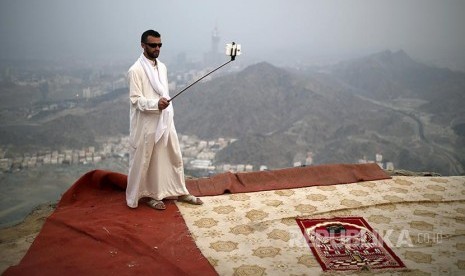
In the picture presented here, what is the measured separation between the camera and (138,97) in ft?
9.73

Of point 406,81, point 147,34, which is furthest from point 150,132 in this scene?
point 406,81

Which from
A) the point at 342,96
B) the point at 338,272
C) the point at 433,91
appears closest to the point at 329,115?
the point at 342,96

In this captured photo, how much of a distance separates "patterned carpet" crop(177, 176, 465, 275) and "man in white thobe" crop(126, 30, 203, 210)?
0.32 metres

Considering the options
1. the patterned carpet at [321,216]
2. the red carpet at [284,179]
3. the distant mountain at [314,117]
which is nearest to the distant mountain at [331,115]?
the distant mountain at [314,117]

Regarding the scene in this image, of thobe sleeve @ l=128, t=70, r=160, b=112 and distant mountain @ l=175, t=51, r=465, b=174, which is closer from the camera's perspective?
thobe sleeve @ l=128, t=70, r=160, b=112

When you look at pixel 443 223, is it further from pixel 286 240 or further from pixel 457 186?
pixel 286 240

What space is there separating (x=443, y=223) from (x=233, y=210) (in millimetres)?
1710

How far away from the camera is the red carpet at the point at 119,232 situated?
2221 millimetres

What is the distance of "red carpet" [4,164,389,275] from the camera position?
7.29 ft

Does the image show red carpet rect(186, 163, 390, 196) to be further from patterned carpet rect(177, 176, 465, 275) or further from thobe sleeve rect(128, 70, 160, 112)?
thobe sleeve rect(128, 70, 160, 112)

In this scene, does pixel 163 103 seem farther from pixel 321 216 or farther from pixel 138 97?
pixel 321 216

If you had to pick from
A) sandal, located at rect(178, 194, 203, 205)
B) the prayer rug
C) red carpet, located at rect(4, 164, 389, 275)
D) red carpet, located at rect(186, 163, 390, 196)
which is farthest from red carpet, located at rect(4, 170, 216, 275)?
the prayer rug

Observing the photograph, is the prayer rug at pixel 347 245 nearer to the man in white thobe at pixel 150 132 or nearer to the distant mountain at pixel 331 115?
the man in white thobe at pixel 150 132

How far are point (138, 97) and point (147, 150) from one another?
1.47 ft
